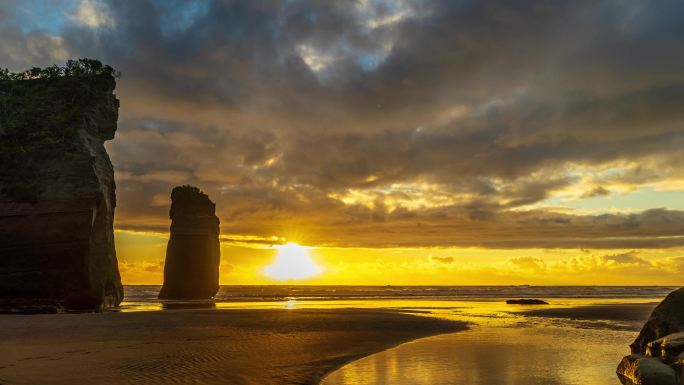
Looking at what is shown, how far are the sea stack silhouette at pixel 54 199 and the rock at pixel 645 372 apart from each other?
125 ft

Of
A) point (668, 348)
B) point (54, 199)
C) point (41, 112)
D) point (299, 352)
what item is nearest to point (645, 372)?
point (668, 348)

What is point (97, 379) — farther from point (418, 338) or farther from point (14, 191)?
point (14, 191)

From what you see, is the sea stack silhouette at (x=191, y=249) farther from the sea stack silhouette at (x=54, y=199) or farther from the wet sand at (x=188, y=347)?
the wet sand at (x=188, y=347)

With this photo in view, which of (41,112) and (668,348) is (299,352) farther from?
(41,112)

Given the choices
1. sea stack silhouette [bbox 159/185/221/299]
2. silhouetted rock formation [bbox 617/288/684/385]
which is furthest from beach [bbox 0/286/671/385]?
sea stack silhouette [bbox 159/185/221/299]

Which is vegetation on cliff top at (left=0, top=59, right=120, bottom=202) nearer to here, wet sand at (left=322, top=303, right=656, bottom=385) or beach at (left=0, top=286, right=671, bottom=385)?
beach at (left=0, top=286, right=671, bottom=385)

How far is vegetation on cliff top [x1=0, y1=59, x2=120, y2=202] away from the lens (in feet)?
140

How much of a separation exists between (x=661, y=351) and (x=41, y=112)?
50299mm

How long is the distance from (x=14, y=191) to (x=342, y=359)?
36.5 metres

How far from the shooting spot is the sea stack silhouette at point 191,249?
262 ft

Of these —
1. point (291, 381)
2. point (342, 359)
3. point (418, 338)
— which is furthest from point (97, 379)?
point (418, 338)

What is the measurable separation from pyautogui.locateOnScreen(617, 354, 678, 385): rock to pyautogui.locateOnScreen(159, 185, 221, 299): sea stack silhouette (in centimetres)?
7271

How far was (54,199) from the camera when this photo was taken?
137 feet

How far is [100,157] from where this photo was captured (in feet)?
162
